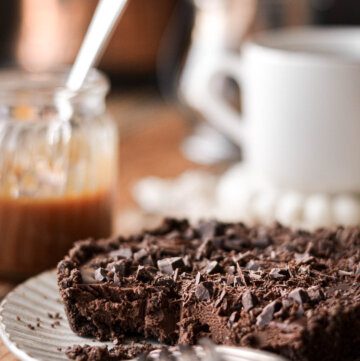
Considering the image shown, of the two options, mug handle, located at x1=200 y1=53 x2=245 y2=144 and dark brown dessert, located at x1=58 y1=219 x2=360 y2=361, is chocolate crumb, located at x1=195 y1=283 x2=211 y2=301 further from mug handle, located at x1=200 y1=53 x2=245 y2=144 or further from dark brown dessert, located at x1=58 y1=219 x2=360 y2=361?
mug handle, located at x1=200 y1=53 x2=245 y2=144

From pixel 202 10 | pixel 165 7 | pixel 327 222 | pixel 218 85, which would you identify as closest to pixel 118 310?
pixel 327 222

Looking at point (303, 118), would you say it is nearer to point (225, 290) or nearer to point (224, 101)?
point (224, 101)

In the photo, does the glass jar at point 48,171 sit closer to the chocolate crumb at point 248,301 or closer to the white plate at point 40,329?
the white plate at point 40,329

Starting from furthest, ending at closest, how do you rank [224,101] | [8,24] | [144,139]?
1. [8,24]
2. [144,139]
3. [224,101]

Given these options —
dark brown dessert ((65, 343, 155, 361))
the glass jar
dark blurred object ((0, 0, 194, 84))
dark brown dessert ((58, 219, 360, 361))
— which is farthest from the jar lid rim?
dark blurred object ((0, 0, 194, 84))

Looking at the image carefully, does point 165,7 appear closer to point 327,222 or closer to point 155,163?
point 155,163

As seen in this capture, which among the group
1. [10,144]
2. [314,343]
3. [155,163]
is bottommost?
[155,163]

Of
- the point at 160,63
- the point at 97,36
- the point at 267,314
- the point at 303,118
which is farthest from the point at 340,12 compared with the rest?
the point at 267,314
